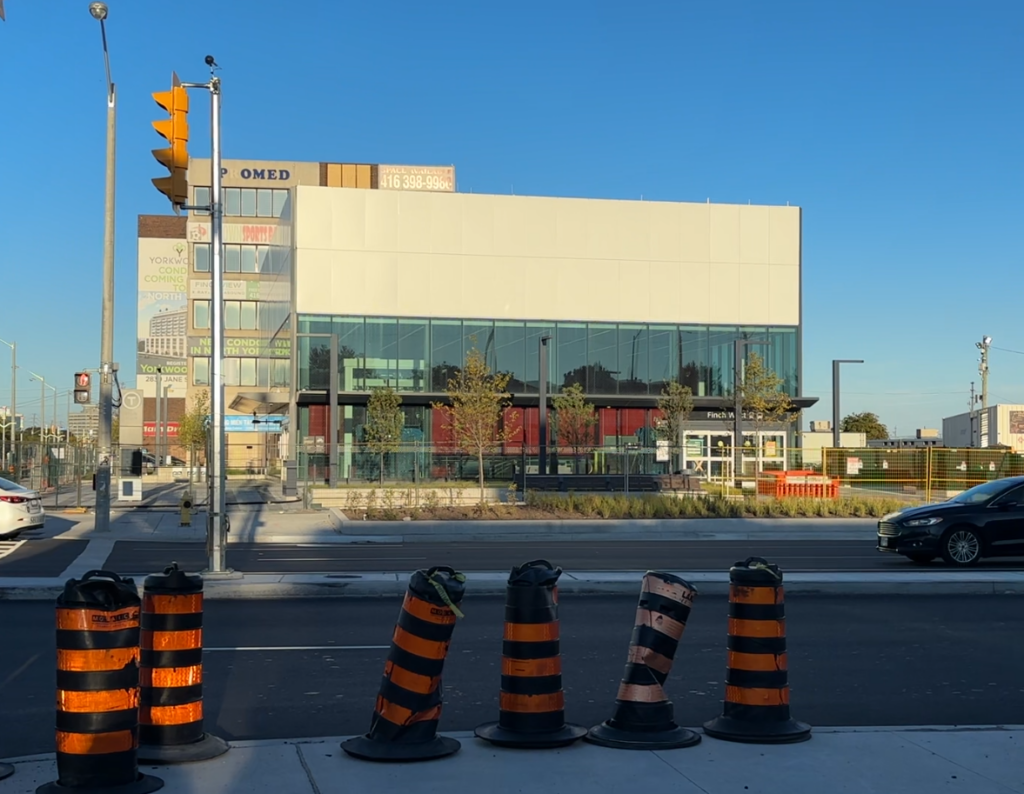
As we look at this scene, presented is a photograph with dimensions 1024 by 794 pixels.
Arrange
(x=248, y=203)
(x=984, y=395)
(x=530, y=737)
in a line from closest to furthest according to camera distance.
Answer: (x=530, y=737), (x=984, y=395), (x=248, y=203)

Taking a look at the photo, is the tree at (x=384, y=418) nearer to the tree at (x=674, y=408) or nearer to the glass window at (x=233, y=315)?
the tree at (x=674, y=408)

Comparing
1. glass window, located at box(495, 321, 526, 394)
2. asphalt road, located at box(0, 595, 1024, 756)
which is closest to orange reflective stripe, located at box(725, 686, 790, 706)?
asphalt road, located at box(0, 595, 1024, 756)

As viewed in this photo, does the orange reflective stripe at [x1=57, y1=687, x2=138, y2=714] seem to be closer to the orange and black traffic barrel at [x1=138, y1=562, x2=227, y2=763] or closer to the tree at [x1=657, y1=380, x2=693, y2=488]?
the orange and black traffic barrel at [x1=138, y1=562, x2=227, y2=763]

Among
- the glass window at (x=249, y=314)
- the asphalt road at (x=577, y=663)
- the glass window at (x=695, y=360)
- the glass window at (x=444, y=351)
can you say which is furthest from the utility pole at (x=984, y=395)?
the asphalt road at (x=577, y=663)

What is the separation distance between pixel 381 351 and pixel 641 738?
184 feet

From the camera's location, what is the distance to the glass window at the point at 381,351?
204 feet

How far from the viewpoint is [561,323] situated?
64688mm

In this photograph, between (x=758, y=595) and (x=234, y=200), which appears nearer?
(x=758, y=595)

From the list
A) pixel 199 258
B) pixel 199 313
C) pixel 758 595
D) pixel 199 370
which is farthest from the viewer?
pixel 199 370

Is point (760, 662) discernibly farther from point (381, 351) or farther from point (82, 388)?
point (381, 351)

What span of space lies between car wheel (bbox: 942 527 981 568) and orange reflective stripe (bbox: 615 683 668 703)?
14.0 meters

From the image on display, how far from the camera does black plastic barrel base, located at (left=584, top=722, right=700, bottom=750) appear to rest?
6926mm

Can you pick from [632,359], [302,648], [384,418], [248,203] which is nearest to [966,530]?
[302,648]

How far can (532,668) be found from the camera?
697 cm
